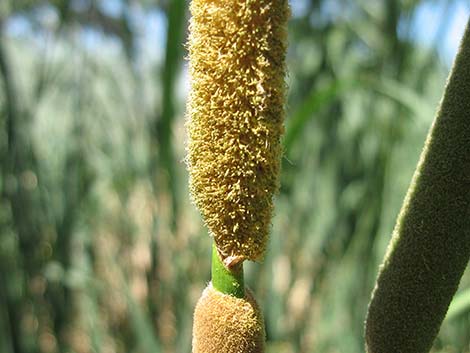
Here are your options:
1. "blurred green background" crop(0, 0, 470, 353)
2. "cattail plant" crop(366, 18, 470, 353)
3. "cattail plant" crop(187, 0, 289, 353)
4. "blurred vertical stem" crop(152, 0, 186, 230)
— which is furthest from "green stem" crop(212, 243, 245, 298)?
"blurred green background" crop(0, 0, 470, 353)

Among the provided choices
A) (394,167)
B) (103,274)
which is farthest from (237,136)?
(103,274)

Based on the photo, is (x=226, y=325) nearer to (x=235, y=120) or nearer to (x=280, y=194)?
(x=235, y=120)

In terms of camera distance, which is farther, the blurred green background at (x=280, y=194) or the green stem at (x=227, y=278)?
the blurred green background at (x=280, y=194)

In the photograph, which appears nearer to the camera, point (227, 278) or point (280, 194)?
point (227, 278)

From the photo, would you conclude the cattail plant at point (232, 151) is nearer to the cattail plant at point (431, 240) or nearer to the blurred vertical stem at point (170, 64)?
the cattail plant at point (431, 240)

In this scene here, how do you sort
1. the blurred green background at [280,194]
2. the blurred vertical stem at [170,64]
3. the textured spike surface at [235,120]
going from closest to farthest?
the textured spike surface at [235,120] < the blurred vertical stem at [170,64] < the blurred green background at [280,194]

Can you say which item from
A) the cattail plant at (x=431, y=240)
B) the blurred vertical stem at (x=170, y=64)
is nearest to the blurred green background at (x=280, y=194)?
the blurred vertical stem at (x=170, y=64)

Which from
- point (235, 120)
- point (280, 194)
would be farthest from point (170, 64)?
point (280, 194)

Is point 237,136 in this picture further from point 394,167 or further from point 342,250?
point 342,250
